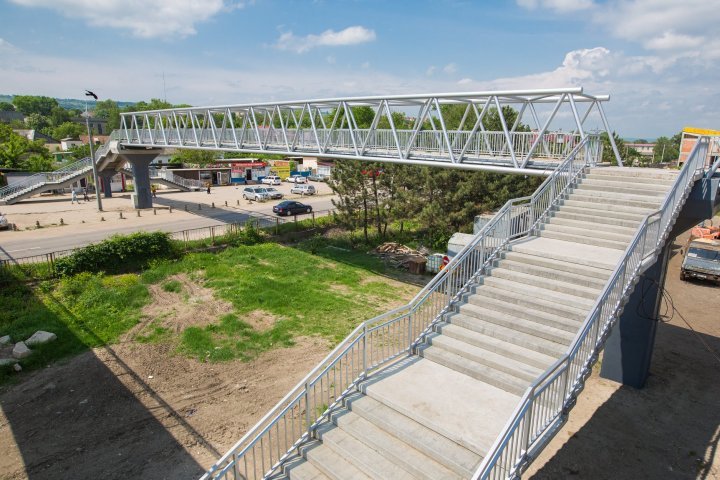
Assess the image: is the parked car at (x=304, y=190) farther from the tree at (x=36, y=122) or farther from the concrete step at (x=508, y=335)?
Answer: the tree at (x=36, y=122)

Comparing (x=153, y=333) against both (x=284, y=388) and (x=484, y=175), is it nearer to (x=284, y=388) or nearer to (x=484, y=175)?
(x=284, y=388)

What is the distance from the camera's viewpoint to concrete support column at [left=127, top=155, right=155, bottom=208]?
37.8 meters

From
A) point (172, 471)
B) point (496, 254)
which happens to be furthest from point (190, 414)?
point (496, 254)

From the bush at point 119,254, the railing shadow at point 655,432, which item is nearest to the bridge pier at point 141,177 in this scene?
the bush at point 119,254

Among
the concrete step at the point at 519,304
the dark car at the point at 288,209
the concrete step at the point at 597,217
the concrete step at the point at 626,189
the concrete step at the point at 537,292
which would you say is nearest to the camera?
the concrete step at the point at 519,304

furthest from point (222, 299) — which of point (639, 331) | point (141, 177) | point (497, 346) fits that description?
point (141, 177)

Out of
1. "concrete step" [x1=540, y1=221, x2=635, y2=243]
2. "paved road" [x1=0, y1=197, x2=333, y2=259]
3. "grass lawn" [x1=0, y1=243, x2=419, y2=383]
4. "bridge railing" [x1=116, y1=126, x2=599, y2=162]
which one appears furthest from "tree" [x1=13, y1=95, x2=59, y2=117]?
"concrete step" [x1=540, y1=221, x2=635, y2=243]

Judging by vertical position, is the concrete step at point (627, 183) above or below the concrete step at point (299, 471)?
above

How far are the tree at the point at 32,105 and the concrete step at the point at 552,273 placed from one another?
20589 centimetres

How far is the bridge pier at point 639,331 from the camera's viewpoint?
11539 mm

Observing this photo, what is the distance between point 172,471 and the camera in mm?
8617

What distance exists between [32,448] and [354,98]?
48.5ft

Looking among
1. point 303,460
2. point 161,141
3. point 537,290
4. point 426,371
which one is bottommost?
point 303,460

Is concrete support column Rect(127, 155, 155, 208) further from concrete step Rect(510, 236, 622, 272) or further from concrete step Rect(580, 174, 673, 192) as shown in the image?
concrete step Rect(510, 236, 622, 272)
